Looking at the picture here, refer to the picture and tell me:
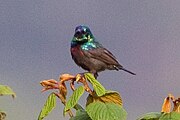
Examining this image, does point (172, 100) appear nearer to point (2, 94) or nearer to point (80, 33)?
point (2, 94)

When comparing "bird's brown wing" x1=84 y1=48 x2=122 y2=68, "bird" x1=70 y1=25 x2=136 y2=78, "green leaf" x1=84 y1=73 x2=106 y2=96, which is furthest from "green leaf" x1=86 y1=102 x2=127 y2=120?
"bird's brown wing" x1=84 y1=48 x2=122 y2=68

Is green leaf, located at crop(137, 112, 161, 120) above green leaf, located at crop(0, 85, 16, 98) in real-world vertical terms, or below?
below

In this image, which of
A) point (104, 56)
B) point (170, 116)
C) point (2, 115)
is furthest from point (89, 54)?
point (170, 116)

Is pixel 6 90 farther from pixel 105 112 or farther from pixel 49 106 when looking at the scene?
pixel 105 112

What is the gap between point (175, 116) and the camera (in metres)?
0.80

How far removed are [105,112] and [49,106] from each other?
0.16 metres

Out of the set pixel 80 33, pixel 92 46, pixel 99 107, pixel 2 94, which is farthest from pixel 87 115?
pixel 92 46

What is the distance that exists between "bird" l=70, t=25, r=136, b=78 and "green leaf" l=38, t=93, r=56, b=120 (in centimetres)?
127

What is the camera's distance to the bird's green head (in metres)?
2.24

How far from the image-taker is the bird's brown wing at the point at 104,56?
8.10 feet

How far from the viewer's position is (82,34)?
7.32ft

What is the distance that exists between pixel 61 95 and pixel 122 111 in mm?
160

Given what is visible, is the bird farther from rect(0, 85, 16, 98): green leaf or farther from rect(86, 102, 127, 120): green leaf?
rect(86, 102, 127, 120): green leaf

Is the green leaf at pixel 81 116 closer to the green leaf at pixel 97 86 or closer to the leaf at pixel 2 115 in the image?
the green leaf at pixel 97 86
